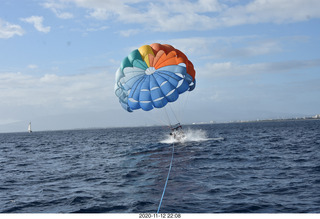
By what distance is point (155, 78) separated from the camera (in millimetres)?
27266

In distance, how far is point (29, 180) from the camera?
1825cm

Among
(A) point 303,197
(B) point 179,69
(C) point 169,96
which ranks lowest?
(A) point 303,197

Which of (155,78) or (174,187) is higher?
(155,78)

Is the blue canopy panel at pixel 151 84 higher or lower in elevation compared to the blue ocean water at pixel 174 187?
higher

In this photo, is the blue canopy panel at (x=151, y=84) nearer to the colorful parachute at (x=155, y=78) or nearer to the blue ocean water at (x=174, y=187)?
the colorful parachute at (x=155, y=78)

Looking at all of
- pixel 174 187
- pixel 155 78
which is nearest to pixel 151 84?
pixel 155 78

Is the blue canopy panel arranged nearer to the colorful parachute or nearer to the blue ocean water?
the colorful parachute

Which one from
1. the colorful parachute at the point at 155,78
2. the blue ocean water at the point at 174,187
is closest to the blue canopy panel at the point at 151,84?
the colorful parachute at the point at 155,78

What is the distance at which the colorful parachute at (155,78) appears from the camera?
26625mm

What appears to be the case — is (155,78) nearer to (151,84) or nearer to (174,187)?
(151,84)

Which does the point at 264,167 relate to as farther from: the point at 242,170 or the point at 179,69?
the point at 179,69

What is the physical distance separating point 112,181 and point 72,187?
220 centimetres

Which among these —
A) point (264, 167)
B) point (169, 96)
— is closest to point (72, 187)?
point (264, 167)

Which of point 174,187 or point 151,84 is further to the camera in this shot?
Answer: point 151,84
